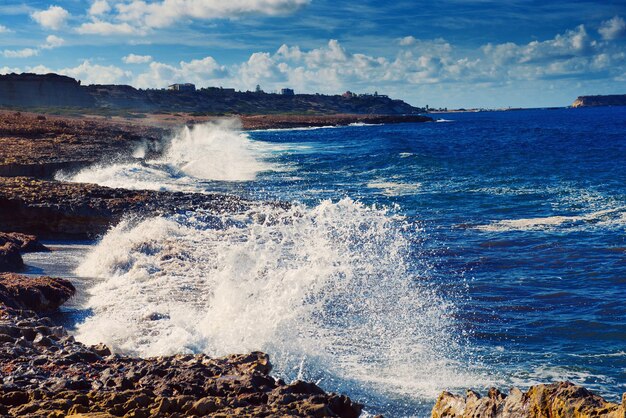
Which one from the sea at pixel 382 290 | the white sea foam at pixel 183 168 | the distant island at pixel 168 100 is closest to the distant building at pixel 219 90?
the distant island at pixel 168 100

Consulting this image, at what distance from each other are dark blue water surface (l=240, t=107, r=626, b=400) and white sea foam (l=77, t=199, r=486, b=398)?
803mm

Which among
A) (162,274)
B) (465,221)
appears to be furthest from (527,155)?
(162,274)

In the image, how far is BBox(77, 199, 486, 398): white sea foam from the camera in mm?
9320

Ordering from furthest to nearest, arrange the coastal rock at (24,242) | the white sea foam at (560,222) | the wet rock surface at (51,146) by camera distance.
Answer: the wet rock surface at (51,146) → the white sea foam at (560,222) → the coastal rock at (24,242)

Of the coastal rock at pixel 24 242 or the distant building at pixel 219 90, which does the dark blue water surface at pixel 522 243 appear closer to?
the coastal rock at pixel 24 242

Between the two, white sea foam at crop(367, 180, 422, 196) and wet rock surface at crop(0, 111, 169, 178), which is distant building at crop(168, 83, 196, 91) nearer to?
wet rock surface at crop(0, 111, 169, 178)

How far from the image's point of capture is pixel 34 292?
35.3 ft

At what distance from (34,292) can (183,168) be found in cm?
2711

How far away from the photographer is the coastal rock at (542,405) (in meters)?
4.76

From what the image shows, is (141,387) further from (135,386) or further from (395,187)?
(395,187)

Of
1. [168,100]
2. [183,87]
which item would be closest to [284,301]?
[168,100]

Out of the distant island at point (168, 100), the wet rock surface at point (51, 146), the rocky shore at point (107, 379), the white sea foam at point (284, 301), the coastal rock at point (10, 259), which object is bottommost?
the white sea foam at point (284, 301)

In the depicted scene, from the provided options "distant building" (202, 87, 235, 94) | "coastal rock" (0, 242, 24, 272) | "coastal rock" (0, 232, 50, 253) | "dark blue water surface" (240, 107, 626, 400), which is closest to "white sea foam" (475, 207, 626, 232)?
"dark blue water surface" (240, 107, 626, 400)

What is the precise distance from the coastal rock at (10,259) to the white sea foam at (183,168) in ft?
42.3
